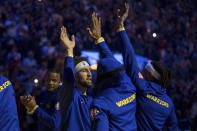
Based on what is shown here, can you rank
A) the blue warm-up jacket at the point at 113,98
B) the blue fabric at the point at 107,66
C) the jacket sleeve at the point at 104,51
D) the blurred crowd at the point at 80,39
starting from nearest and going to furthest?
the blue warm-up jacket at the point at 113,98, the blue fabric at the point at 107,66, the jacket sleeve at the point at 104,51, the blurred crowd at the point at 80,39

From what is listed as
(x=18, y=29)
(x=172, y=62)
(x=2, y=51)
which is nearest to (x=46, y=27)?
(x=18, y=29)

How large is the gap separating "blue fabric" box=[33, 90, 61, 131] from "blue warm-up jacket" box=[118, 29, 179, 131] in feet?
3.06

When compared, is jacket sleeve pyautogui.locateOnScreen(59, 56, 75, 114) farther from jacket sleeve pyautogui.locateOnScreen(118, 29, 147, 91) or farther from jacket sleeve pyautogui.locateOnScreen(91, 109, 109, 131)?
jacket sleeve pyautogui.locateOnScreen(118, 29, 147, 91)

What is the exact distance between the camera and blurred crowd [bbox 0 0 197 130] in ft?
32.2

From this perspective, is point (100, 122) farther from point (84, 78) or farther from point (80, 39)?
point (80, 39)

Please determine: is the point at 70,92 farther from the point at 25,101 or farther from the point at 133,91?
the point at 25,101

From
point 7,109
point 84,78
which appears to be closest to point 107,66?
point 84,78

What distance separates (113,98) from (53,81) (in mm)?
1572

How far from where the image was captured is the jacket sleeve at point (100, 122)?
3043 millimetres

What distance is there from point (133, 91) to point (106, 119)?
0.54 metres

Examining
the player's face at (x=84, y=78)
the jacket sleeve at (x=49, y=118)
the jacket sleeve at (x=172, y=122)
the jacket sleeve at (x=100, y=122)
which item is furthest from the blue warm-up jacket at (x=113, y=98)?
the jacket sleeve at (x=172, y=122)

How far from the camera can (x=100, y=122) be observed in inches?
120

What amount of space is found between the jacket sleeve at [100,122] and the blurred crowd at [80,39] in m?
4.31

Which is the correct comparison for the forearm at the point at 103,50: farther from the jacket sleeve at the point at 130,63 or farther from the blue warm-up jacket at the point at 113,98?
the jacket sleeve at the point at 130,63
